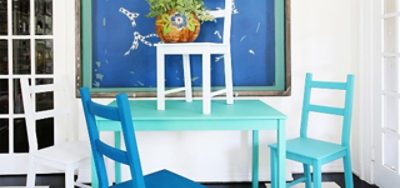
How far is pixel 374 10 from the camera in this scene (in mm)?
3176

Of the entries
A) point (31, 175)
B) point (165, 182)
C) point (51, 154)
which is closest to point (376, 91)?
point (165, 182)

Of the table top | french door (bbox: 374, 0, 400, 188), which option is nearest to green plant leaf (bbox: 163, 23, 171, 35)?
the table top

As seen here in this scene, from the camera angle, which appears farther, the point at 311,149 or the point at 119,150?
the point at 311,149

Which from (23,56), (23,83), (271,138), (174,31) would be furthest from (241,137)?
(23,56)

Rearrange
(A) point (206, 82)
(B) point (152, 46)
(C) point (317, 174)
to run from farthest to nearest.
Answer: (B) point (152, 46) < (C) point (317, 174) < (A) point (206, 82)

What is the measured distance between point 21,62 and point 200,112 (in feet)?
6.03

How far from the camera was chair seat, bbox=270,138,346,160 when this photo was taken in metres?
2.50

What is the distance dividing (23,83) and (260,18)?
1.80 metres

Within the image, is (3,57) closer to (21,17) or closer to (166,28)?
(21,17)

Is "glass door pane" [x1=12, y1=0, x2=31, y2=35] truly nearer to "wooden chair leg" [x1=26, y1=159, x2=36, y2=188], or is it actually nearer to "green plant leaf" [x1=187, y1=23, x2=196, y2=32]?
"wooden chair leg" [x1=26, y1=159, x2=36, y2=188]

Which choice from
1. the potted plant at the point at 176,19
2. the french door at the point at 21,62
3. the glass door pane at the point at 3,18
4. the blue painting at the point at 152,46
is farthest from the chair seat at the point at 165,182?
the glass door pane at the point at 3,18

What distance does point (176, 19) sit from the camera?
8.15ft

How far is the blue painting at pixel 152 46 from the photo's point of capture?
3238 mm

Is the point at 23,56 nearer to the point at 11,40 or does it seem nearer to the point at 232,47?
the point at 11,40
